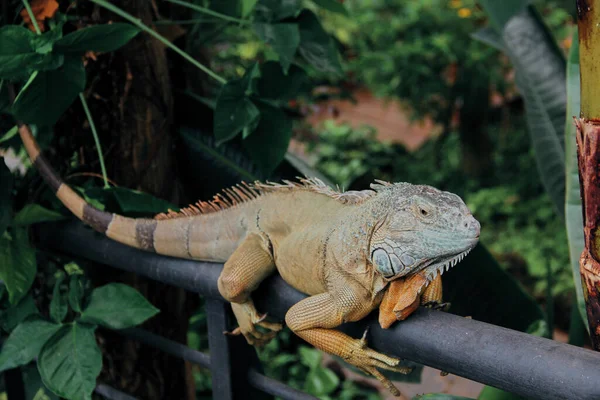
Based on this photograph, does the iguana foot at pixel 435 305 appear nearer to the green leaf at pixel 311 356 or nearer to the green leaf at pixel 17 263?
the green leaf at pixel 17 263

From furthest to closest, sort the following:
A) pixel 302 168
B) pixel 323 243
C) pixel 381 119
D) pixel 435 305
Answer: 1. pixel 381 119
2. pixel 302 168
3. pixel 323 243
4. pixel 435 305

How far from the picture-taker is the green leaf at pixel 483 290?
1.67 metres

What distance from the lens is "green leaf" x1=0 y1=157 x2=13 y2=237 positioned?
5.41 ft

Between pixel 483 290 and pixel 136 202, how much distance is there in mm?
833

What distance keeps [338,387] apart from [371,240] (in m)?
2.47

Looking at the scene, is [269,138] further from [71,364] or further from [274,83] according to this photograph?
[71,364]

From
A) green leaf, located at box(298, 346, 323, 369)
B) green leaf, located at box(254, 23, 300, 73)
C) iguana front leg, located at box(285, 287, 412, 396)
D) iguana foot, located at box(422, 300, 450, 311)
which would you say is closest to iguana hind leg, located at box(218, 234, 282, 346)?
iguana front leg, located at box(285, 287, 412, 396)

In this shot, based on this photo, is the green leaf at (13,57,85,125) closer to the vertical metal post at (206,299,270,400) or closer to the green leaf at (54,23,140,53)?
the green leaf at (54,23,140,53)

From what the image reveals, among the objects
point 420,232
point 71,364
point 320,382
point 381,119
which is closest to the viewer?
point 420,232

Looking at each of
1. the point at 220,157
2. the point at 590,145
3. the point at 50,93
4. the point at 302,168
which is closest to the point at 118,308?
the point at 50,93

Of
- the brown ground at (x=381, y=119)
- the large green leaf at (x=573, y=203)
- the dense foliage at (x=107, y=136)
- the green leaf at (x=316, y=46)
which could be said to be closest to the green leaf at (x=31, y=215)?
the dense foliage at (x=107, y=136)

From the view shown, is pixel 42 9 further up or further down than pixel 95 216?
further up

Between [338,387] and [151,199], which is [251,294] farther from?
[338,387]

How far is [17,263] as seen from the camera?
1.66m
